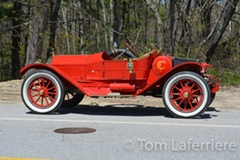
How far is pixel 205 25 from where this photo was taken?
18.3 meters

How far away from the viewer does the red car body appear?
8.08m

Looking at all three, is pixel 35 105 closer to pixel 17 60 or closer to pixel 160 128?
pixel 160 128

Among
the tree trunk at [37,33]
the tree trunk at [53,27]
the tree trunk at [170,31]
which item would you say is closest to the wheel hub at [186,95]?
the tree trunk at [170,31]

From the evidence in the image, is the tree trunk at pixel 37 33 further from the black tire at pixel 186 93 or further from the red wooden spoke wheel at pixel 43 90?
the black tire at pixel 186 93

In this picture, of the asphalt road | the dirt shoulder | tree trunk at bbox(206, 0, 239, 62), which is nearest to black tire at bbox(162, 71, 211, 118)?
the asphalt road

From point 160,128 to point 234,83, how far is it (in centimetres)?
780

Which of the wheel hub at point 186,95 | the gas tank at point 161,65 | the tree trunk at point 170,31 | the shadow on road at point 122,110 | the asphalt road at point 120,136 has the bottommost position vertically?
the shadow on road at point 122,110

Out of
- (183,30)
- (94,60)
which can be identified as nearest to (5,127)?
(94,60)

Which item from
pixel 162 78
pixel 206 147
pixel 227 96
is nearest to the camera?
pixel 206 147

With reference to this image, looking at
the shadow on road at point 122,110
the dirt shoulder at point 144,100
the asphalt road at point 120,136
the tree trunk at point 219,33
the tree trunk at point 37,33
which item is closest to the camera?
the asphalt road at point 120,136

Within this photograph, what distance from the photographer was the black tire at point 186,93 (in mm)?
7980

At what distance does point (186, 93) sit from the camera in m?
8.02

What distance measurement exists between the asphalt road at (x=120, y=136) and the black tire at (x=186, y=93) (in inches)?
7.4

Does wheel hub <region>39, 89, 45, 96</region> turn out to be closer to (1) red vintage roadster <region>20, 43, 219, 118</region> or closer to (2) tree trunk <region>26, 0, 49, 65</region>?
(1) red vintage roadster <region>20, 43, 219, 118</region>
